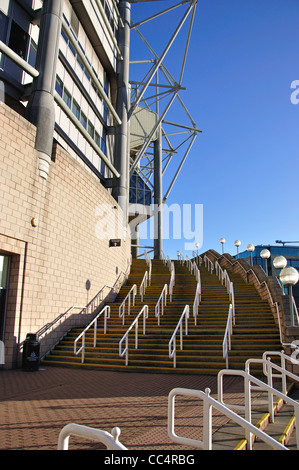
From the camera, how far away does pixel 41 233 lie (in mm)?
11594

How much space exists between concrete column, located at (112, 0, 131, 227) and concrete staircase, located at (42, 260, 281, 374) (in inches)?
331

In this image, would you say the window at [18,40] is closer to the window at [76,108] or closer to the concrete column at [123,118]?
the window at [76,108]

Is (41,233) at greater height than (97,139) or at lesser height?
lesser

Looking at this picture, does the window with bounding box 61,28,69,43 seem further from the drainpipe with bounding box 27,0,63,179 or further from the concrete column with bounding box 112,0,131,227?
the concrete column with bounding box 112,0,131,227

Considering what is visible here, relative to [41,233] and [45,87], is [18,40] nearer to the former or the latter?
[45,87]

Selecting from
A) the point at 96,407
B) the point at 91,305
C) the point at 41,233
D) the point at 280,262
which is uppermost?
the point at 41,233

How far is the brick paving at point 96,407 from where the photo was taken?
424 cm

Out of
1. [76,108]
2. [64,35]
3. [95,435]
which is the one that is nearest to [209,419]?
[95,435]

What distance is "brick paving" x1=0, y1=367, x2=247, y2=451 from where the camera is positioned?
4.24 meters

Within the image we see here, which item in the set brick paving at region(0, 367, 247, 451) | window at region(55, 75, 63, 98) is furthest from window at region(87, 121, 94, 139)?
brick paving at region(0, 367, 247, 451)

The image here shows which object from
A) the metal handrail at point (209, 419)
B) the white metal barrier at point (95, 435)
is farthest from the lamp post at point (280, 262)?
the white metal barrier at point (95, 435)

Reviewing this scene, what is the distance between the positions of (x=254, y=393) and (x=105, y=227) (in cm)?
1197

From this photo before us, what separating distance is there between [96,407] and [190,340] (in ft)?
19.0
